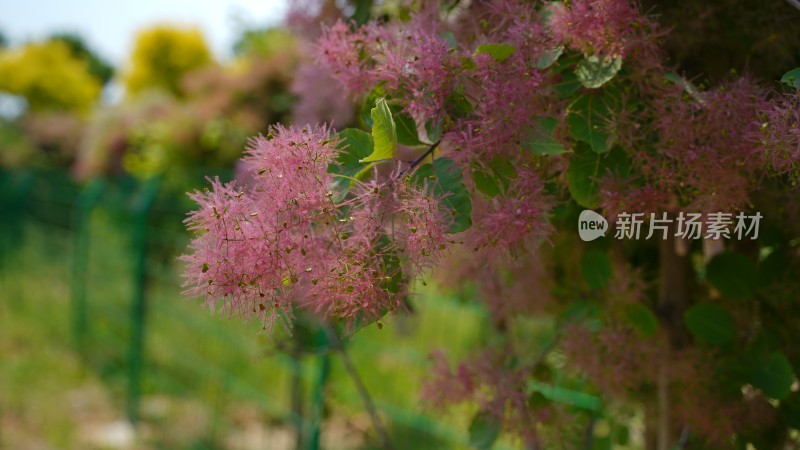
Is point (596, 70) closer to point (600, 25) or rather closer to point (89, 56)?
point (600, 25)

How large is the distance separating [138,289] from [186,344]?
→ 1.60ft

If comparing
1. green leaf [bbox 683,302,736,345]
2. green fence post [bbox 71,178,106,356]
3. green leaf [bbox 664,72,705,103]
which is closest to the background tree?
green fence post [bbox 71,178,106,356]

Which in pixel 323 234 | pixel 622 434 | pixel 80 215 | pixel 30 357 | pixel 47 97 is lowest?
pixel 622 434

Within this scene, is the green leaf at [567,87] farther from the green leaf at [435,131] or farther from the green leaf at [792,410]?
the green leaf at [792,410]

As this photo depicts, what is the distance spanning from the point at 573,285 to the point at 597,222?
0.29m

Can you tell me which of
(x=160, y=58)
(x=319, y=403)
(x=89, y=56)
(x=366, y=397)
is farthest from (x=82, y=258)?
(x=89, y=56)

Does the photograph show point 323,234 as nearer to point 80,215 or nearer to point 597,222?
point 597,222

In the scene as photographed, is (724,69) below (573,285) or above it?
above

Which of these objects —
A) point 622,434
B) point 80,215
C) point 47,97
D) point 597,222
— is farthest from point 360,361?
point 47,97

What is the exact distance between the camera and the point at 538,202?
0.71 metres

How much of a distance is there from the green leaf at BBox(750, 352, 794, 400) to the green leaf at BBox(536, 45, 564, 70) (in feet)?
1.53

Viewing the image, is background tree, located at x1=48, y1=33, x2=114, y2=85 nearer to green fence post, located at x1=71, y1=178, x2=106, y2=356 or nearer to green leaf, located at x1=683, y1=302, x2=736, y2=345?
green fence post, located at x1=71, y1=178, x2=106, y2=356

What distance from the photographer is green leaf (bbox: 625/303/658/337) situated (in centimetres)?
102

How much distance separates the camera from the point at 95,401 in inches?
177
